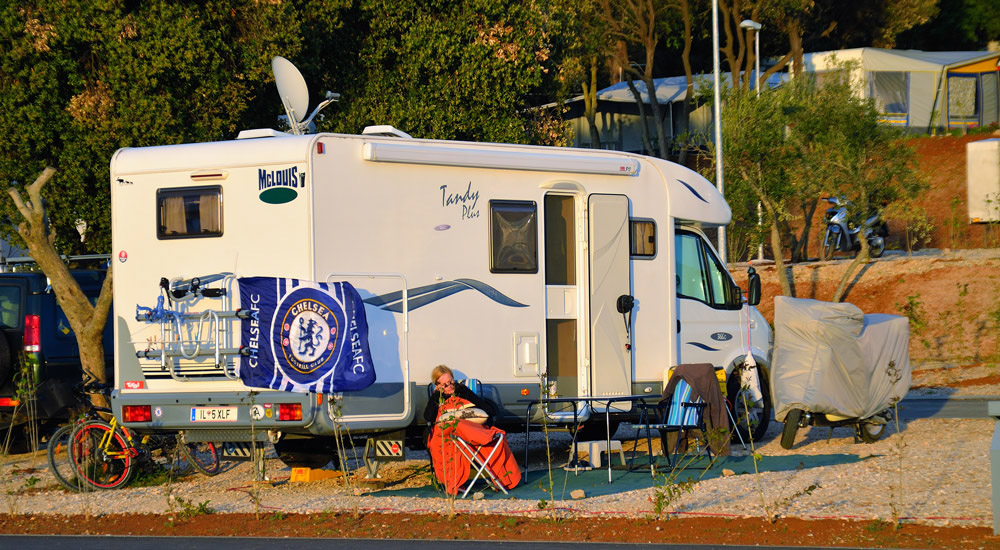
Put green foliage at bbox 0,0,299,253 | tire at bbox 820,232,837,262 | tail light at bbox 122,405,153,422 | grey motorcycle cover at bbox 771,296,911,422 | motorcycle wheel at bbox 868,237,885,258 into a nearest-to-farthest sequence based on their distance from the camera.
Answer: tail light at bbox 122,405,153,422 < grey motorcycle cover at bbox 771,296,911,422 < green foliage at bbox 0,0,299,253 < motorcycle wheel at bbox 868,237,885,258 < tire at bbox 820,232,837,262

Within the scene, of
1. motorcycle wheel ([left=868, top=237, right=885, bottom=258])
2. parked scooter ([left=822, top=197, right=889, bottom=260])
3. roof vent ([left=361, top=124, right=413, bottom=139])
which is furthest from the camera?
motorcycle wheel ([left=868, top=237, right=885, bottom=258])

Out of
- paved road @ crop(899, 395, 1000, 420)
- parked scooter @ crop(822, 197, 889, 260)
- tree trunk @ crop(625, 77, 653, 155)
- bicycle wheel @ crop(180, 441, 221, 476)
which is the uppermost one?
tree trunk @ crop(625, 77, 653, 155)

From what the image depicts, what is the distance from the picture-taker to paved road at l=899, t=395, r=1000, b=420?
1427 centimetres

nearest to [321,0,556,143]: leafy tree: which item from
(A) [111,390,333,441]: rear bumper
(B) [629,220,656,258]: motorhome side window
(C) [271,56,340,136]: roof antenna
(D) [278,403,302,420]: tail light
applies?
(C) [271,56,340,136]: roof antenna

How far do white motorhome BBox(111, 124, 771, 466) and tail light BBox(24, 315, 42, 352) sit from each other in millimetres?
2832

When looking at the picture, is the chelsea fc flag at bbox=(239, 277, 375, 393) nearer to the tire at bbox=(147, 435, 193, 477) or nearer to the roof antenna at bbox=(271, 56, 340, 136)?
the tire at bbox=(147, 435, 193, 477)

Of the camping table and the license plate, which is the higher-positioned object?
the license plate

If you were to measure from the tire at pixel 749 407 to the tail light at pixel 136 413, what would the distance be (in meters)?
5.89

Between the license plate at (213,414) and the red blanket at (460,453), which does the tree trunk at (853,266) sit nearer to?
the red blanket at (460,453)

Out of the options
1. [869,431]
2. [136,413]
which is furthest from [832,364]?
[136,413]

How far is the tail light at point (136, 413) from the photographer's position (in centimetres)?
920

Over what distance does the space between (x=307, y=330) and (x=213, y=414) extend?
1038 mm

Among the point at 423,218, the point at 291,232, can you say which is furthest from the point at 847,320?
the point at 291,232

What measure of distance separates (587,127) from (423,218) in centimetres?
3030
